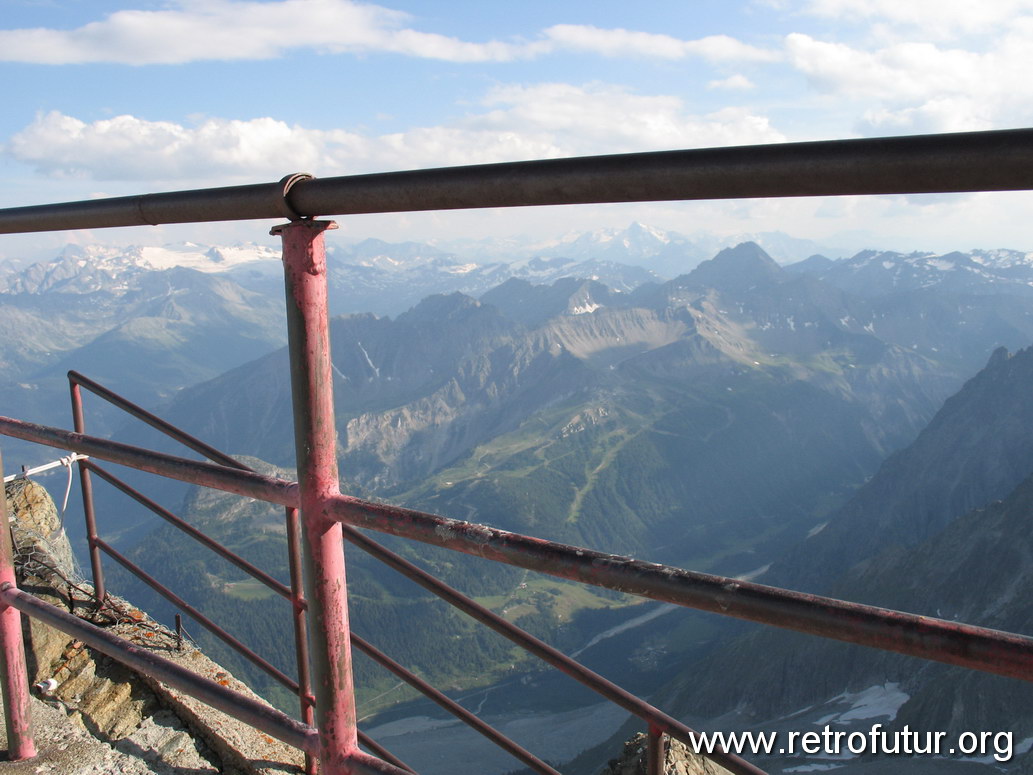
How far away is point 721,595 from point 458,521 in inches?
40.7

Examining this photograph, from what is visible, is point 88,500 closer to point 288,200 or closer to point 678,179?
point 288,200

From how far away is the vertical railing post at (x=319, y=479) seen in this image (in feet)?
9.29

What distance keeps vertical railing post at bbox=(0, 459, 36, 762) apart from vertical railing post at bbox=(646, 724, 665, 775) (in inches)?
145

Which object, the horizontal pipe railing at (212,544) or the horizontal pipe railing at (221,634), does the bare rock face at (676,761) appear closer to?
the horizontal pipe railing at (221,634)

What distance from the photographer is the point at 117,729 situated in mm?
6340

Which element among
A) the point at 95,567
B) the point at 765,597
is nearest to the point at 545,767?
the point at 765,597

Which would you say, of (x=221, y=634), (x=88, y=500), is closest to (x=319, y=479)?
(x=221, y=634)

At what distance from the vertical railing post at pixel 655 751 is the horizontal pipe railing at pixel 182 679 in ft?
4.83

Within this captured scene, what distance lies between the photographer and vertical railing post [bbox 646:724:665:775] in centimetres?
366

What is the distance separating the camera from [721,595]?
222 cm

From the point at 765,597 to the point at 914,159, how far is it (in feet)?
3.73

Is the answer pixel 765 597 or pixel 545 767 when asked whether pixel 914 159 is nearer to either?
pixel 765 597

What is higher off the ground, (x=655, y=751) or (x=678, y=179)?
(x=678, y=179)

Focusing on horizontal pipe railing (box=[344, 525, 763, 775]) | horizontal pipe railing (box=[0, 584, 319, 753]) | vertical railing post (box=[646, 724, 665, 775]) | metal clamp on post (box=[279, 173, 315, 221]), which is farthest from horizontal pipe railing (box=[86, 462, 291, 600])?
metal clamp on post (box=[279, 173, 315, 221])
